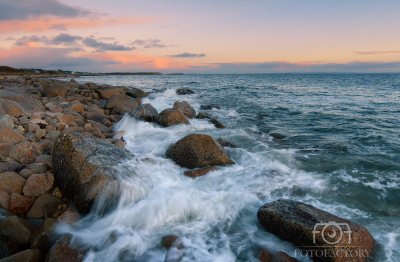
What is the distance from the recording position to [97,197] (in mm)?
3822

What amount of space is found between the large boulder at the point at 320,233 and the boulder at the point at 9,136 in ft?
19.2

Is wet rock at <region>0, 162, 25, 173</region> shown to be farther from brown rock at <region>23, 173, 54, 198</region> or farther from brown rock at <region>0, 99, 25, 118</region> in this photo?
brown rock at <region>0, 99, 25, 118</region>

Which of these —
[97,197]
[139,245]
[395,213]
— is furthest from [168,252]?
[395,213]

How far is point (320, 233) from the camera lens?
3.02 metres

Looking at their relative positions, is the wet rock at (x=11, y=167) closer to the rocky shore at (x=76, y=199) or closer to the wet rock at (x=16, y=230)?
the rocky shore at (x=76, y=199)

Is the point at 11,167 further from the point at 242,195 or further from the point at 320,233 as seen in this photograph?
the point at 320,233

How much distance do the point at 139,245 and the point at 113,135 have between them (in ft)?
16.8

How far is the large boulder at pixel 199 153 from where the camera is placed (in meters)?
5.67

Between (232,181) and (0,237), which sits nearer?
(0,237)

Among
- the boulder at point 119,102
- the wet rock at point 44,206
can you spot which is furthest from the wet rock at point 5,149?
the boulder at point 119,102

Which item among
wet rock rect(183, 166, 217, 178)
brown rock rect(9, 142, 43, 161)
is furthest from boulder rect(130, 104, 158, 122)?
wet rock rect(183, 166, 217, 178)

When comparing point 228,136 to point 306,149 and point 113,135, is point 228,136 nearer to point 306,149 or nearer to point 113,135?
point 306,149

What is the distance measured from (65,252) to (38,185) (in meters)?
1.65

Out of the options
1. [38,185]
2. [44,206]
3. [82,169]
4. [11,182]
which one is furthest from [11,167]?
[82,169]
